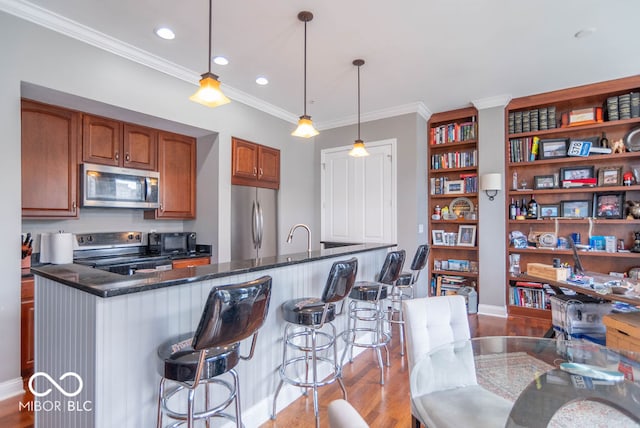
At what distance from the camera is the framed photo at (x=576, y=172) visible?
3.85 meters

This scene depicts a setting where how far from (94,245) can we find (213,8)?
8.56 feet

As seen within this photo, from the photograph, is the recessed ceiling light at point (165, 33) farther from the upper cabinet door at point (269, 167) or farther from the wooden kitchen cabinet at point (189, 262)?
the wooden kitchen cabinet at point (189, 262)

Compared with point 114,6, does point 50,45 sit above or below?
below

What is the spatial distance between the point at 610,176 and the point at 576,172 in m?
0.32

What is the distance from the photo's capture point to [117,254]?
11.4 ft

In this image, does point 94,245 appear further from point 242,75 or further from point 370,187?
point 370,187

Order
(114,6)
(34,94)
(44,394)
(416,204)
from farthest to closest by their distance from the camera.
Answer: (416,204) → (34,94) → (114,6) → (44,394)

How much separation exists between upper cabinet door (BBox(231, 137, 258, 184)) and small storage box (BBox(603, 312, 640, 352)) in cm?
378

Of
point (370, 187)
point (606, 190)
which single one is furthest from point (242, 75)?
point (606, 190)

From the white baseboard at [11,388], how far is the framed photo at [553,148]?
223 inches

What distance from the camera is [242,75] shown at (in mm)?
3453

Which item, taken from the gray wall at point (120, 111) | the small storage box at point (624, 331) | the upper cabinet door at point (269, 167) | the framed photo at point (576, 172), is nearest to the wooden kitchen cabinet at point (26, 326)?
the gray wall at point (120, 111)

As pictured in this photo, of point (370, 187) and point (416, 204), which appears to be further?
point (370, 187)

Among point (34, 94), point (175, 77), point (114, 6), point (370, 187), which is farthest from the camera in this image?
point (370, 187)
